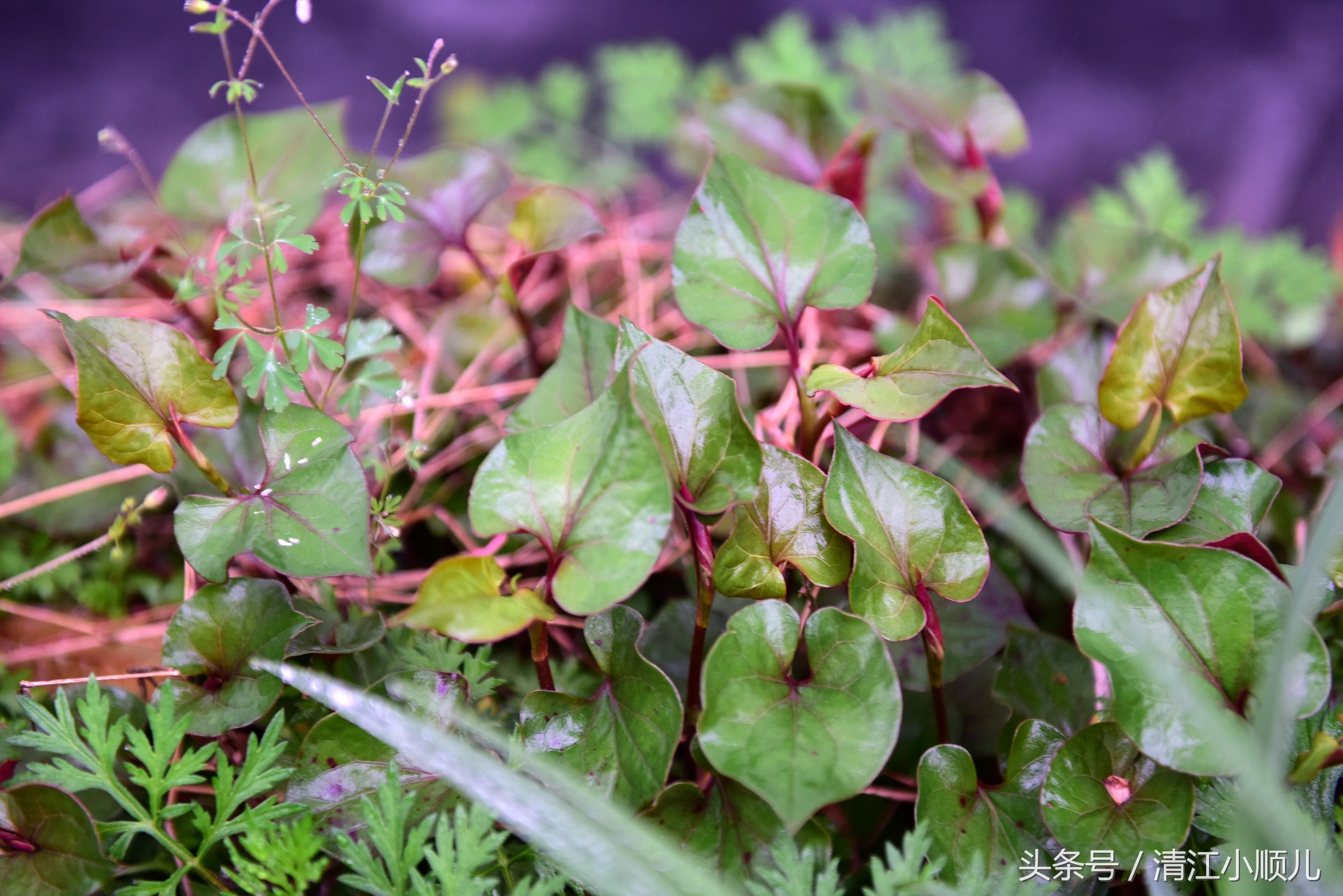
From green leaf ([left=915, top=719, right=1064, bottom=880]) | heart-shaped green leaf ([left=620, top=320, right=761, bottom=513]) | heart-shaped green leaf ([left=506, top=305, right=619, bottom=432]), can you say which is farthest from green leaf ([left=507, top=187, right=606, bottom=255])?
green leaf ([left=915, top=719, right=1064, bottom=880])

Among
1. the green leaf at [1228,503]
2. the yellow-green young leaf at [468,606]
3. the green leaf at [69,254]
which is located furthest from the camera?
the green leaf at [69,254]

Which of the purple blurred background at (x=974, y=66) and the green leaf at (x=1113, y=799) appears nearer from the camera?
the green leaf at (x=1113, y=799)

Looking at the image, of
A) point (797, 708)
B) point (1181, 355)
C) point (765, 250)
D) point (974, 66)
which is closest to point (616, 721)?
point (797, 708)

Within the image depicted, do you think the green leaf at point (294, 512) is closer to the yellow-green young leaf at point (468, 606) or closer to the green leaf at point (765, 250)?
the yellow-green young leaf at point (468, 606)

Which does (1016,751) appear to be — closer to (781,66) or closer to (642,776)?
(642,776)

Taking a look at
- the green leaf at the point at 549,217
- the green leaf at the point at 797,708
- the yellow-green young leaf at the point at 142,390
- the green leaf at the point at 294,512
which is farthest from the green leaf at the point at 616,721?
the green leaf at the point at 549,217

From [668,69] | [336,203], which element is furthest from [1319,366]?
[336,203]
